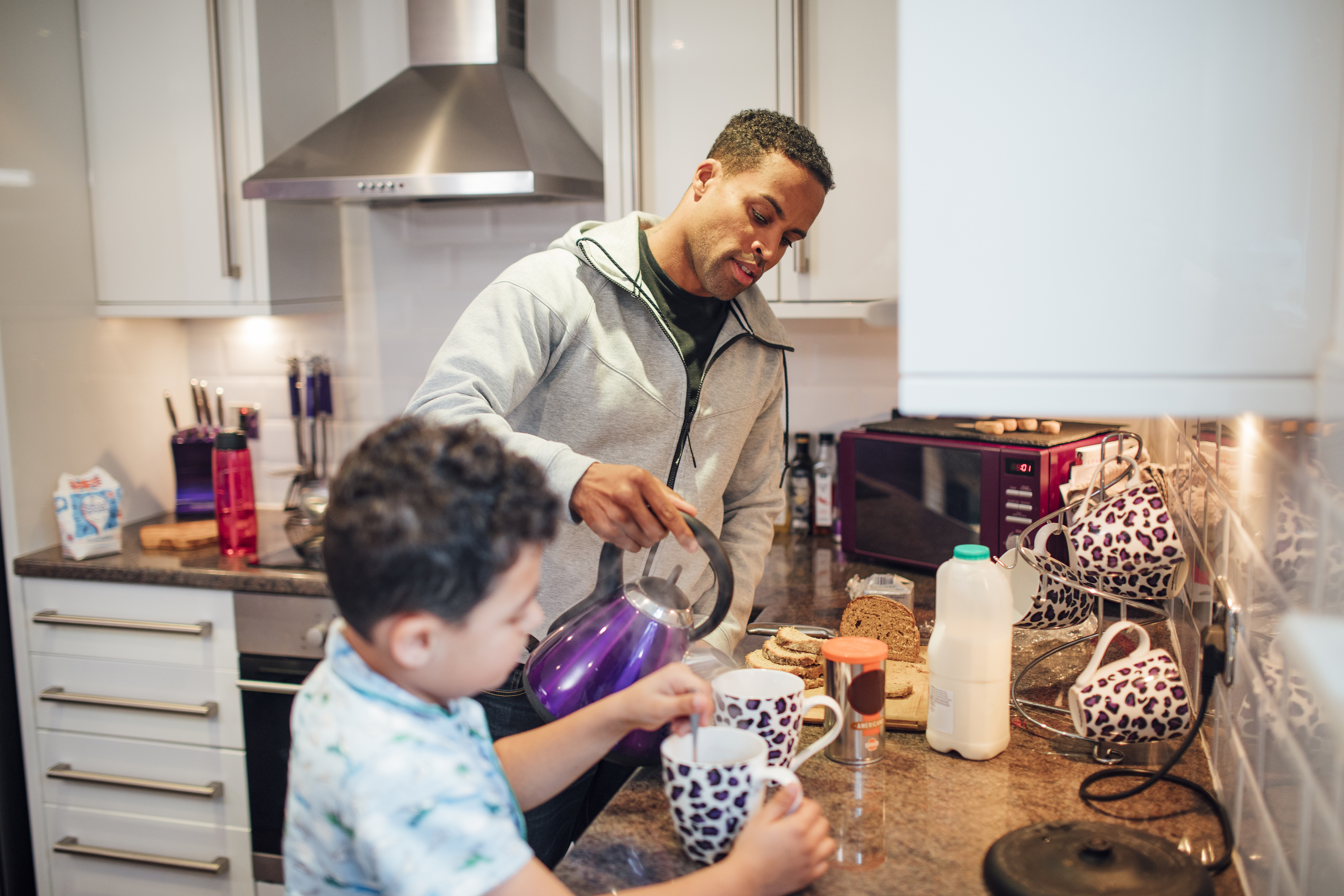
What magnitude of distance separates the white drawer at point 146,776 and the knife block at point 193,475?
0.56 metres

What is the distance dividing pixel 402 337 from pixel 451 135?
684mm

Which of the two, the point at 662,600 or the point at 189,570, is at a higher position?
the point at 662,600

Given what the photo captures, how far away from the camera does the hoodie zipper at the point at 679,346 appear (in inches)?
62.3

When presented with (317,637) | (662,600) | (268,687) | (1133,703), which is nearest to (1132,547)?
(1133,703)

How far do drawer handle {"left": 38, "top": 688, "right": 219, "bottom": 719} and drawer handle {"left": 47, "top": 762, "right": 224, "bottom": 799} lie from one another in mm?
153

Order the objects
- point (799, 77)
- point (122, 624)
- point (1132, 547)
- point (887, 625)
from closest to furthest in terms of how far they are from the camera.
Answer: point (1132, 547) → point (887, 625) → point (799, 77) → point (122, 624)

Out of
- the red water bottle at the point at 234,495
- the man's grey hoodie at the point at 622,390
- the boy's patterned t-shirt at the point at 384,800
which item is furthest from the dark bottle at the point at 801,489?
the boy's patterned t-shirt at the point at 384,800

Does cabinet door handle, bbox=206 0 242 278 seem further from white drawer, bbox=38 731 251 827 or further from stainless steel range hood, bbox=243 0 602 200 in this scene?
white drawer, bbox=38 731 251 827

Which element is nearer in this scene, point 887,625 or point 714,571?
point 714,571

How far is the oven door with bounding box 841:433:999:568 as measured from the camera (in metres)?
1.94

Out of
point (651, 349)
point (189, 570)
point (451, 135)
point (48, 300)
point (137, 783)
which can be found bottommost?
point (137, 783)

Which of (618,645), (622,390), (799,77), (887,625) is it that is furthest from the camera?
(799,77)

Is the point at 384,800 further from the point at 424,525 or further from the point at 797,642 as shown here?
the point at 797,642

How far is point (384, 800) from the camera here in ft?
2.36
